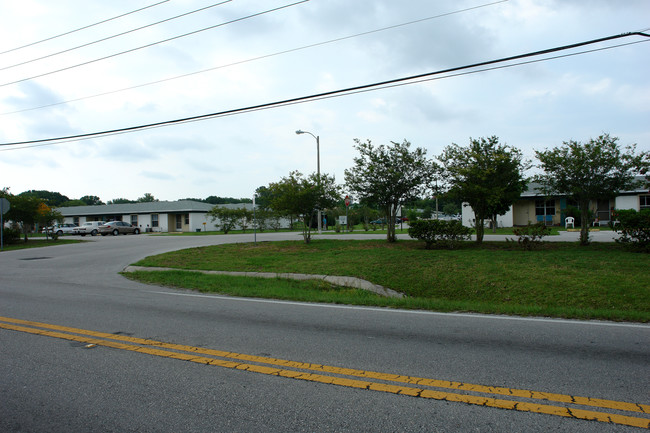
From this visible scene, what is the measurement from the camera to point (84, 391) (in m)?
4.03

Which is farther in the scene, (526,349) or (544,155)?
(544,155)

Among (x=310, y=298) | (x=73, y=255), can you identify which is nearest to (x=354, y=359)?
(x=310, y=298)

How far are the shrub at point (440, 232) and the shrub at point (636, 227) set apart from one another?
15.7ft

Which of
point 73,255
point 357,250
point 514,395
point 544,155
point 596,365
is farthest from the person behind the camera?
point 73,255

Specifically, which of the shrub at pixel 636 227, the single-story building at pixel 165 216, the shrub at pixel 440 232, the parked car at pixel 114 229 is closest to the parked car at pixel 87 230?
the parked car at pixel 114 229

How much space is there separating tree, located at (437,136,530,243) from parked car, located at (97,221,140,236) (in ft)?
133

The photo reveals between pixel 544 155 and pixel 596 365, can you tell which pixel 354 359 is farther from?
pixel 544 155

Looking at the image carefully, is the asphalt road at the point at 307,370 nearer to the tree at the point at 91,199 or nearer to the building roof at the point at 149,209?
the building roof at the point at 149,209

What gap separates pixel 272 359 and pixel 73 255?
20395mm

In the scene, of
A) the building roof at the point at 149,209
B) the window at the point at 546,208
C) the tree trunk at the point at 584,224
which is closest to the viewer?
the tree trunk at the point at 584,224

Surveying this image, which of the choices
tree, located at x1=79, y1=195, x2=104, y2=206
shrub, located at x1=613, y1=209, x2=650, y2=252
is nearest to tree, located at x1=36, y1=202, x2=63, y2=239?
shrub, located at x1=613, y1=209, x2=650, y2=252

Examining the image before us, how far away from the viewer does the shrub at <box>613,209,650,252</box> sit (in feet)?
40.9

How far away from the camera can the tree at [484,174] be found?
14885 millimetres

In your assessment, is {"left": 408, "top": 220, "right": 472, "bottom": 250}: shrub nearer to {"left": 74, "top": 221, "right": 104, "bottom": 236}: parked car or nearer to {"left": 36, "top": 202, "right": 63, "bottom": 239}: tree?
{"left": 36, "top": 202, "right": 63, "bottom": 239}: tree
